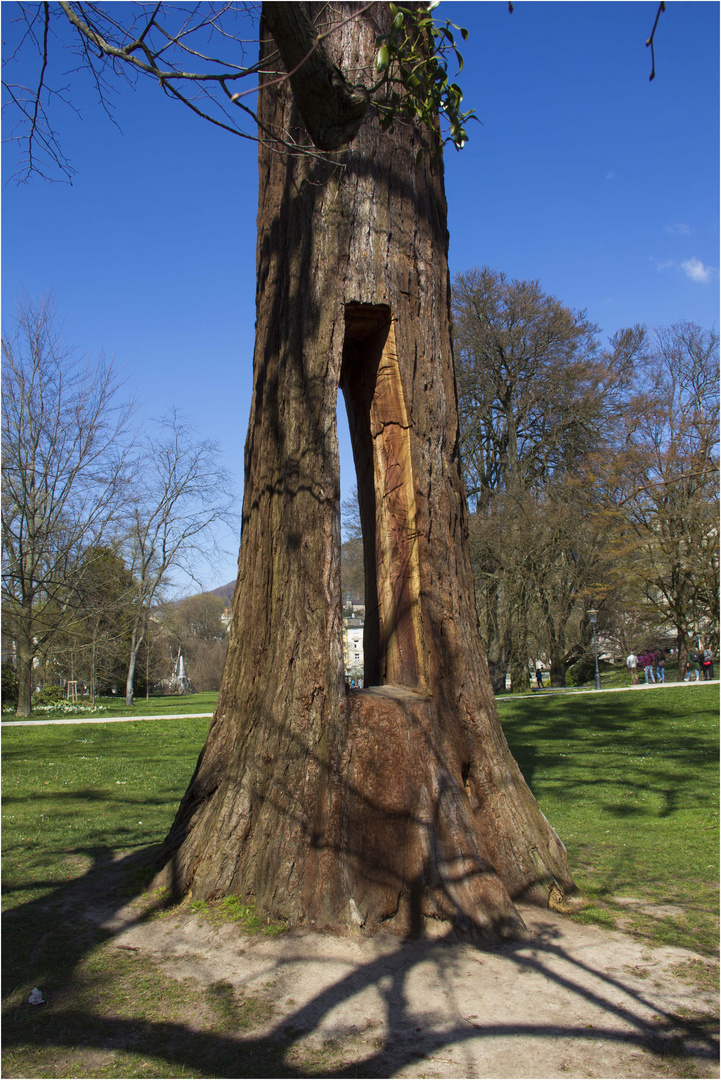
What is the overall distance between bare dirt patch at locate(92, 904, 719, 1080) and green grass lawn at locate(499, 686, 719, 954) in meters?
0.65

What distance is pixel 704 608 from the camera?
78.1 ft

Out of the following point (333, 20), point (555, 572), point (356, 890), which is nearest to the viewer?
point (356, 890)

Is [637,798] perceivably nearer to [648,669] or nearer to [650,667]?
[648,669]

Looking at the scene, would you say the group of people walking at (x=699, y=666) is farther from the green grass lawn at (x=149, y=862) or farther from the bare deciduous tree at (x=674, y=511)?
the green grass lawn at (x=149, y=862)

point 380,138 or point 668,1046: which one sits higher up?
point 380,138

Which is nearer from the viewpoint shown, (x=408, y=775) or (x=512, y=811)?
(x=408, y=775)

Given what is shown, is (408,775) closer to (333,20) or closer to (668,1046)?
(668,1046)

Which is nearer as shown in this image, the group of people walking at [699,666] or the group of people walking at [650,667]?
the group of people walking at [699,666]

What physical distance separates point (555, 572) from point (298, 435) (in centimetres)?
2304

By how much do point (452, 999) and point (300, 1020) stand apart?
0.68 m

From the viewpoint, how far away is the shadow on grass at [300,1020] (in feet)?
9.37

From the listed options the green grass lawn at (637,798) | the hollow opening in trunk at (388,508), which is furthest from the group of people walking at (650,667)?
the hollow opening in trunk at (388,508)

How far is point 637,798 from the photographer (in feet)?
27.0

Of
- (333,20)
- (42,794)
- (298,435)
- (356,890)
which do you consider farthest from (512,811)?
(42,794)
